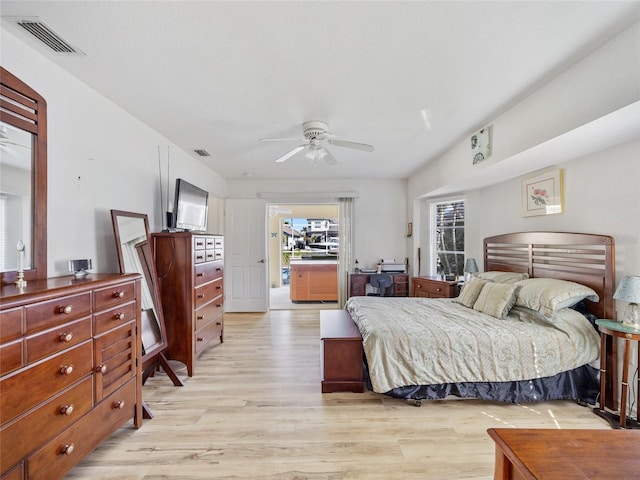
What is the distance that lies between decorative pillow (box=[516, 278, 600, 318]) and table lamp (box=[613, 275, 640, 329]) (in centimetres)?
28

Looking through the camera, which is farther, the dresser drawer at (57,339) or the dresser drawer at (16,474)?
the dresser drawer at (57,339)

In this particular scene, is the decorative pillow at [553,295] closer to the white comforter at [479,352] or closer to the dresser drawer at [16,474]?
the white comforter at [479,352]

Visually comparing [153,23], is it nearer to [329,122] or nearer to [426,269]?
[329,122]

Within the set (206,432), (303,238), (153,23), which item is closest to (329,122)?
(153,23)

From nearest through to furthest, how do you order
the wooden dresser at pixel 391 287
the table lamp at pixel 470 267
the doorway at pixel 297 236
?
the table lamp at pixel 470 267, the wooden dresser at pixel 391 287, the doorway at pixel 297 236

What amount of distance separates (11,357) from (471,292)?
353cm

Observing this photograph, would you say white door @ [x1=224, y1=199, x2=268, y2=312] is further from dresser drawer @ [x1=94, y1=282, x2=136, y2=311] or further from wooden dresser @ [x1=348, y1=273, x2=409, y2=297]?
dresser drawer @ [x1=94, y1=282, x2=136, y2=311]

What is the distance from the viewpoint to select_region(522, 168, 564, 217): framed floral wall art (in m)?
2.78

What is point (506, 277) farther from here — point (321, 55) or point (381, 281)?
point (321, 55)

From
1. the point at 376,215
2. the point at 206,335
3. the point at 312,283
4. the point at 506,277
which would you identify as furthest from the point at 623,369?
the point at 312,283

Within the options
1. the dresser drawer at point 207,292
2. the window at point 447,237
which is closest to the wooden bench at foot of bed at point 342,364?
the dresser drawer at point 207,292

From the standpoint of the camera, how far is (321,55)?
1774 mm

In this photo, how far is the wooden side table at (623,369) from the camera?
192 centimetres

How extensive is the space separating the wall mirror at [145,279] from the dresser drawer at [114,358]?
1.56 feet
